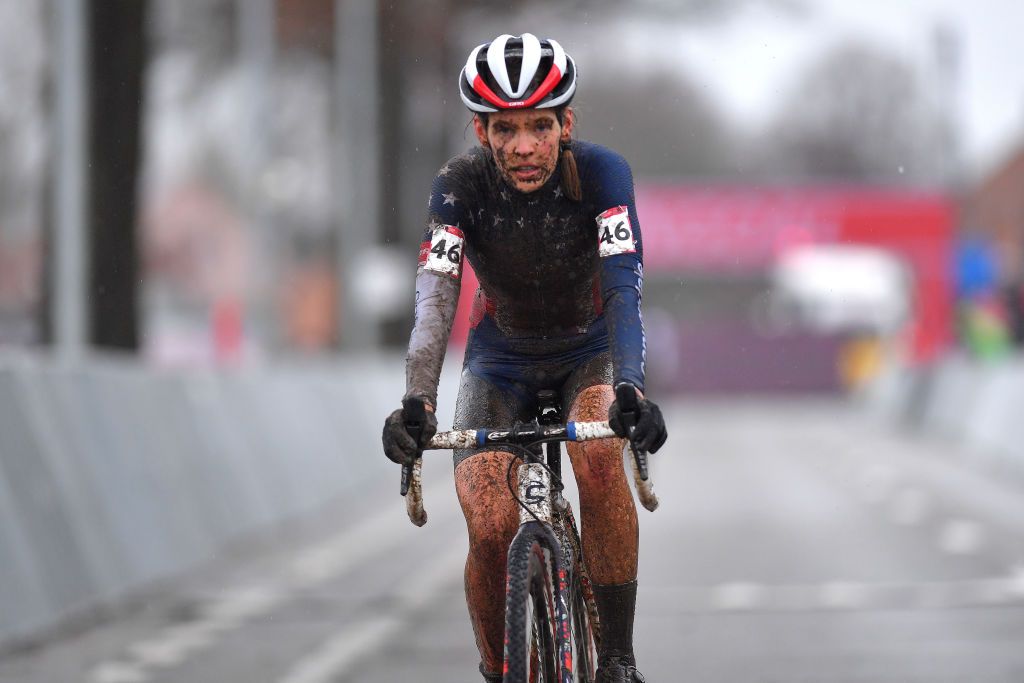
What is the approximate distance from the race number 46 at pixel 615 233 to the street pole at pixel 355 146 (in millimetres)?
26049

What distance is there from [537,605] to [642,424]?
587mm

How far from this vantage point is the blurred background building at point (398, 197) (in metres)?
18.6

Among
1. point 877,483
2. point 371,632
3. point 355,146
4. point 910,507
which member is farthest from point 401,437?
point 355,146

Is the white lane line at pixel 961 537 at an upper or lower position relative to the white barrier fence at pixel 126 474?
lower

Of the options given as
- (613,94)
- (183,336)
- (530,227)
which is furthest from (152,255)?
(530,227)

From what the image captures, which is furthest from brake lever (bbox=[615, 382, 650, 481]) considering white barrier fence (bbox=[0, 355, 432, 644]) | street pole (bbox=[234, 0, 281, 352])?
street pole (bbox=[234, 0, 281, 352])

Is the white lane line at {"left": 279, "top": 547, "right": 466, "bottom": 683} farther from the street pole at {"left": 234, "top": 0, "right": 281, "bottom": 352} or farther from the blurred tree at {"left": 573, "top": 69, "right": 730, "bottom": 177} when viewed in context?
the street pole at {"left": 234, "top": 0, "right": 281, "bottom": 352}

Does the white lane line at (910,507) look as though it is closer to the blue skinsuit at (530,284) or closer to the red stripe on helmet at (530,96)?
the blue skinsuit at (530,284)

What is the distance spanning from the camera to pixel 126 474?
40.1 ft

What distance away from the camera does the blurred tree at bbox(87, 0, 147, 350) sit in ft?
57.8

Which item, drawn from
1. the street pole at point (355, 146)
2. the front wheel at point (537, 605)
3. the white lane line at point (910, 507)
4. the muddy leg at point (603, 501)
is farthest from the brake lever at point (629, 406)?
the street pole at point (355, 146)

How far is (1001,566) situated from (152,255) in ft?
162

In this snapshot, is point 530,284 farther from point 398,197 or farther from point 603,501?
point 398,197

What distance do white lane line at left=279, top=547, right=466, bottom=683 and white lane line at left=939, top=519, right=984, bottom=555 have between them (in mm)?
3411
